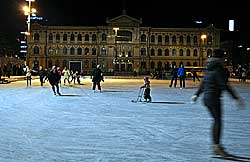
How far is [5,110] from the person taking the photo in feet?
44.6

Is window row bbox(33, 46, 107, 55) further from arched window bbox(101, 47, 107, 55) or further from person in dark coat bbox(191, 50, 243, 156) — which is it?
person in dark coat bbox(191, 50, 243, 156)

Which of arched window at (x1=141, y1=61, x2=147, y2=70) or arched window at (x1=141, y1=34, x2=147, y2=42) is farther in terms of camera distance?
arched window at (x1=141, y1=34, x2=147, y2=42)

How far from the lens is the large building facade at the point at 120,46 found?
340 ft

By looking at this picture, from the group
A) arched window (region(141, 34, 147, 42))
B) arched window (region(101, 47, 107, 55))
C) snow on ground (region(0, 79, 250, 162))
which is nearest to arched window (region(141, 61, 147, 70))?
arched window (region(141, 34, 147, 42))

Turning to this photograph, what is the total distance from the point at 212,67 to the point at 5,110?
8696 millimetres

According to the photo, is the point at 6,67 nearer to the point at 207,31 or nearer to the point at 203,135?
the point at 203,135

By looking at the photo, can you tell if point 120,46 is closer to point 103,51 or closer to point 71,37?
point 103,51

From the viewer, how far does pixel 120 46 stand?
104 m

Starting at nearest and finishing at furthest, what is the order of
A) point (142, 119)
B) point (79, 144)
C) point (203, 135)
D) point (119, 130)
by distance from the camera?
point (79, 144) < point (203, 135) < point (119, 130) < point (142, 119)

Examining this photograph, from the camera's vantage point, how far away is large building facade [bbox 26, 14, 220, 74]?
340 ft

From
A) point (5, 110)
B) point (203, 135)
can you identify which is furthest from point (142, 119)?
point (5, 110)

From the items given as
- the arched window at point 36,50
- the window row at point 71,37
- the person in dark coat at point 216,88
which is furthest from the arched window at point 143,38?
the person in dark coat at point 216,88

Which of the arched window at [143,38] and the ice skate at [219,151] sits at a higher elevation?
the arched window at [143,38]

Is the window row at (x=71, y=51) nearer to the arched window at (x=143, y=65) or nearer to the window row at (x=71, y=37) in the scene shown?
the window row at (x=71, y=37)
